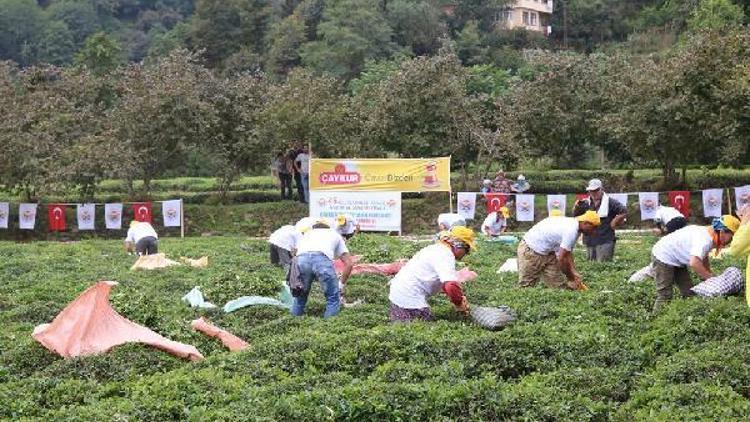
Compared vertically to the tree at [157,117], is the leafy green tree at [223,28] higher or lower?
higher

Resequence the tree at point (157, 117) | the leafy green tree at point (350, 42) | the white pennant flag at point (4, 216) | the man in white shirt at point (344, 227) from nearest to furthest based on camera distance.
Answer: the man in white shirt at point (344, 227), the white pennant flag at point (4, 216), the tree at point (157, 117), the leafy green tree at point (350, 42)

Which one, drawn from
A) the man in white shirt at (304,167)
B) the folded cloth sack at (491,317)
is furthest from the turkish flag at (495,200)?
the folded cloth sack at (491,317)

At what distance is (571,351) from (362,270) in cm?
799

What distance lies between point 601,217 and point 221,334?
8.47 meters

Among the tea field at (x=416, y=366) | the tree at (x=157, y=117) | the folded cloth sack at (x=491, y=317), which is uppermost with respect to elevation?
the tree at (x=157, y=117)

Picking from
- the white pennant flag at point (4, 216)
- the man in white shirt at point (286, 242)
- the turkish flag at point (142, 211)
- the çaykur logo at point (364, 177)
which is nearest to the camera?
the man in white shirt at point (286, 242)

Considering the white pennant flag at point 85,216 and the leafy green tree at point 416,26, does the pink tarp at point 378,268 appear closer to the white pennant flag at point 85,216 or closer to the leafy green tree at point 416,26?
the white pennant flag at point 85,216

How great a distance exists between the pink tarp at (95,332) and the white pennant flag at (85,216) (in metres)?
20.4

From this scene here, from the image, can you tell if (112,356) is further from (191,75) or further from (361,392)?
(191,75)

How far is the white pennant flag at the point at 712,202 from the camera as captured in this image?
2867cm

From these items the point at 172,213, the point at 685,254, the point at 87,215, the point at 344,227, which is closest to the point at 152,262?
the point at 344,227

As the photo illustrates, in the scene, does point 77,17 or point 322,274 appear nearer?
point 322,274

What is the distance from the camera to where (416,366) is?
901 centimetres

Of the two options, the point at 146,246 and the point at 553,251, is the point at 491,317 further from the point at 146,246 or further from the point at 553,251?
the point at 146,246
